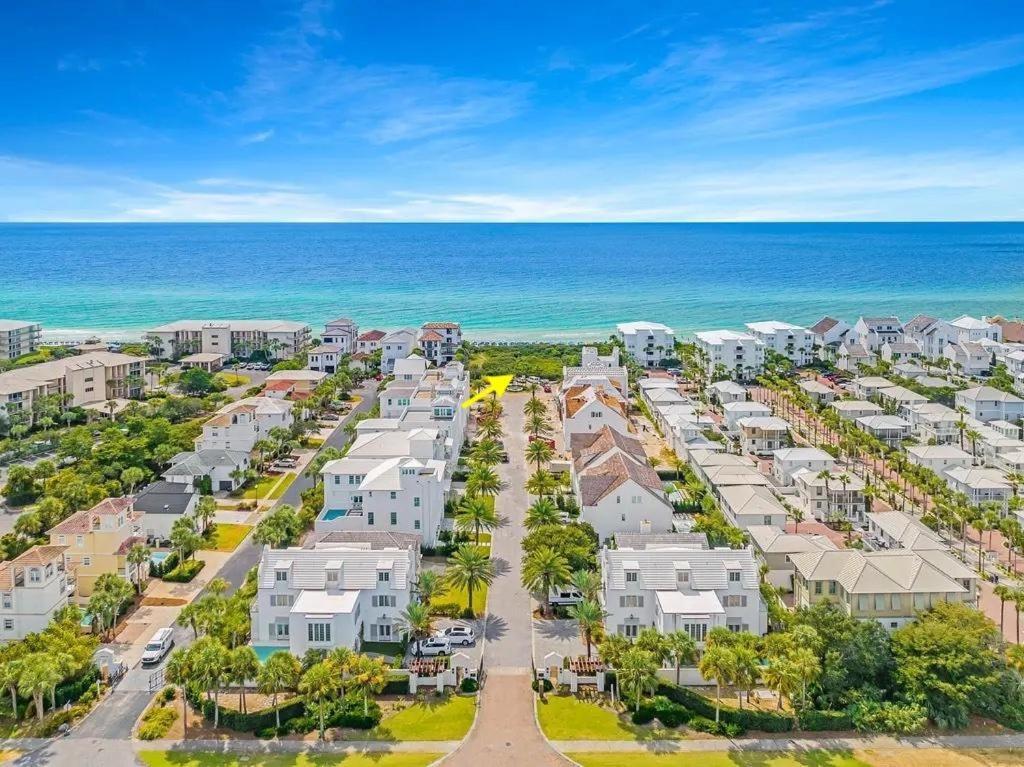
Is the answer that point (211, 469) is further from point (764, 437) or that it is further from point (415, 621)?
point (764, 437)

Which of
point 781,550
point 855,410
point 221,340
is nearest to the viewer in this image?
point 781,550

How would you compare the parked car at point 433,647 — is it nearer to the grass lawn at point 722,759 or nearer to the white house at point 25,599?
the grass lawn at point 722,759

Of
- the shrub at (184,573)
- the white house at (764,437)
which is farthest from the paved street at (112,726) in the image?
the white house at (764,437)

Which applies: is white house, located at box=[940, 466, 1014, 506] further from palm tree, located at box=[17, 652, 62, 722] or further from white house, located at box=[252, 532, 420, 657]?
palm tree, located at box=[17, 652, 62, 722]

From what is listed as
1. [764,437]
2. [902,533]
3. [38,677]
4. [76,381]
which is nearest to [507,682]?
[38,677]

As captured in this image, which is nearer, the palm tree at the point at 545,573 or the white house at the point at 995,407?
the palm tree at the point at 545,573
